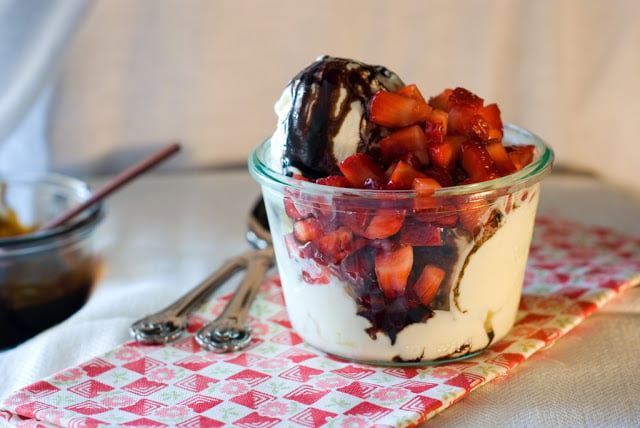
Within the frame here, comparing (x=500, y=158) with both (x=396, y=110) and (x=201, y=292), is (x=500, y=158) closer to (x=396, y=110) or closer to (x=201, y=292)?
(x=396, y=110)

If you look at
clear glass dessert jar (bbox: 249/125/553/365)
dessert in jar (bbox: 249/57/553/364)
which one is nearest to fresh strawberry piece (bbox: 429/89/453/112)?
dessert in jar (bbox: 249/57/553/364)

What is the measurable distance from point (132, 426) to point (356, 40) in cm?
103

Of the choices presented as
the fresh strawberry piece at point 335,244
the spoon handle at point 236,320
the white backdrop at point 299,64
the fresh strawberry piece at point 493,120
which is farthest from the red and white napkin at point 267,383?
the white backdrop at point 299,64

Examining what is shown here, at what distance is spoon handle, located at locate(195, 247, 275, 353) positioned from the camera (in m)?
0.95

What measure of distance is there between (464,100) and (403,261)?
0.21m

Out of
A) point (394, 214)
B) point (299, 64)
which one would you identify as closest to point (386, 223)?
point (394, 214)

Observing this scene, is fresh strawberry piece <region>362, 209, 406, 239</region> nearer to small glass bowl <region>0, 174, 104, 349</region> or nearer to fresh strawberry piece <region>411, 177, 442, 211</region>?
fresh strawberry piece <region>411, 177, 442, 211</region>

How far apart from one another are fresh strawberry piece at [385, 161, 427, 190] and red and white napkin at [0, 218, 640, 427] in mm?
199

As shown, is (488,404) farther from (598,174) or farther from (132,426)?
(598,174)

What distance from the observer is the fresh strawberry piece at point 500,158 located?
0.88m

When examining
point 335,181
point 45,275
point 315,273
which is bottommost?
point 45,275

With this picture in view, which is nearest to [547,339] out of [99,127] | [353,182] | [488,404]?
[488,404]

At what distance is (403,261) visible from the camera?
827 millimetres

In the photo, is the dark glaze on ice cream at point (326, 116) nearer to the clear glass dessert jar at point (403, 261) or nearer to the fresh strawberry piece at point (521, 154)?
the clear glass dessert jar at point (403, 261)
